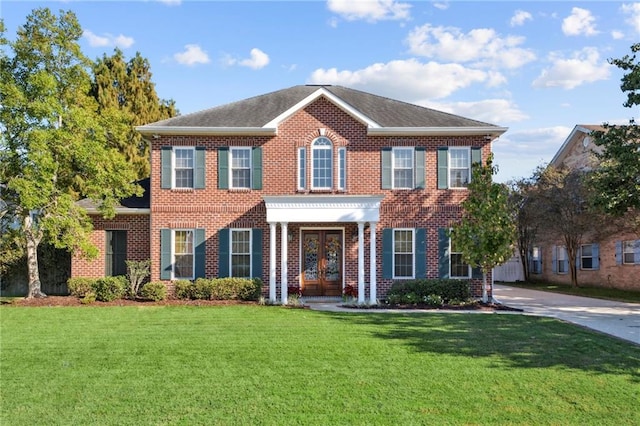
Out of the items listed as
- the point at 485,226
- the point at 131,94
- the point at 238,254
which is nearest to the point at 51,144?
the point at 238,254

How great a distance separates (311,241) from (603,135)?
971cm

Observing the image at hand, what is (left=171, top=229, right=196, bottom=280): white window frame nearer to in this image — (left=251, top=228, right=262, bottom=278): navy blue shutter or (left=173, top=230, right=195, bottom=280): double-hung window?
(left=173, top=230, right=195, bottom=280): double-hung window

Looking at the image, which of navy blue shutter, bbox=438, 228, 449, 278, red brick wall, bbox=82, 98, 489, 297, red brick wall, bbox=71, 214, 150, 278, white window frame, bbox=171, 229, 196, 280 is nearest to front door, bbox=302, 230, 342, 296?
red brick wall, bbox=82, 98, 489, 297

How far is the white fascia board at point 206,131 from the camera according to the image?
17625 mm

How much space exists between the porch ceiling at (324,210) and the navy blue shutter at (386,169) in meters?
1.38

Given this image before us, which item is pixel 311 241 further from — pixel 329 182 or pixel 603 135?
pixel 603 135

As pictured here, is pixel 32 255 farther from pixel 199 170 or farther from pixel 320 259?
pixel 320 259

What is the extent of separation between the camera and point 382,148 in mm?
18188

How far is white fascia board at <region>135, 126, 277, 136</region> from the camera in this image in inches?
694

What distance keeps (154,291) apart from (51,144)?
227 inches

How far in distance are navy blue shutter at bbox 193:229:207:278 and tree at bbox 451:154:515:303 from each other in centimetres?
818

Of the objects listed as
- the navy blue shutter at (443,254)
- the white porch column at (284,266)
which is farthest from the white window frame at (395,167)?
the white porch column at (284,266)

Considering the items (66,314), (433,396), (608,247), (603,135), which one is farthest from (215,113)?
(608,247)

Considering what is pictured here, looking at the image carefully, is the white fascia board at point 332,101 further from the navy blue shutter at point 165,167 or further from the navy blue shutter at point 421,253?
the navy blue shutter at point 421,253
